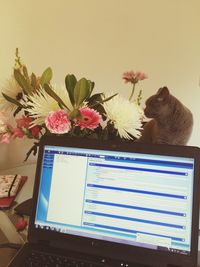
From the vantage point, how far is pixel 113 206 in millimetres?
674

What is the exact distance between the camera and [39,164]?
73 cm

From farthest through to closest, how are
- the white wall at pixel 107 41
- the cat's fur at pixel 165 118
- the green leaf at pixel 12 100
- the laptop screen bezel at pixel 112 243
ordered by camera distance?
the white wall at pixel 107 41
the cat's fur at pixel 165 118
the green leaf at pixel 12 100
the laptop screen bezel at pixel 112 243

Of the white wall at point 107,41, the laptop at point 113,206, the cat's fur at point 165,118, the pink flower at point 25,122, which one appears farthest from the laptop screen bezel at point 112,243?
the white wall at point 107,41

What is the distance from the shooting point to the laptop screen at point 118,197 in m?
0.63

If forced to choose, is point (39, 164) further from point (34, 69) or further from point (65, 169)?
point (34, 69)

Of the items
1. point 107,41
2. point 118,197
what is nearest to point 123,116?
point 118,197

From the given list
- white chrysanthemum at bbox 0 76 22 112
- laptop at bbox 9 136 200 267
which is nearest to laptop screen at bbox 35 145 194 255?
laptop at bbox 9 136 200 267

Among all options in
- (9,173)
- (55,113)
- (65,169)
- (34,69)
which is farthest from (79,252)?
(34,69)

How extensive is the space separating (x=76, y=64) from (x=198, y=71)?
0.74 metres

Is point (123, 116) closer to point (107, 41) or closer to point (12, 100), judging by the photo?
point (12, 100)

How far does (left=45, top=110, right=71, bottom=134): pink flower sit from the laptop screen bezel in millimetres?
52

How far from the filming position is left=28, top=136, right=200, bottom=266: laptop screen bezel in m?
0.62

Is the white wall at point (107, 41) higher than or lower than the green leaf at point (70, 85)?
higher

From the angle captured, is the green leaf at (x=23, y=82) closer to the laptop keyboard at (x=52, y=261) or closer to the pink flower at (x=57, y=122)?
the pink flower at (x=57, y=122)
